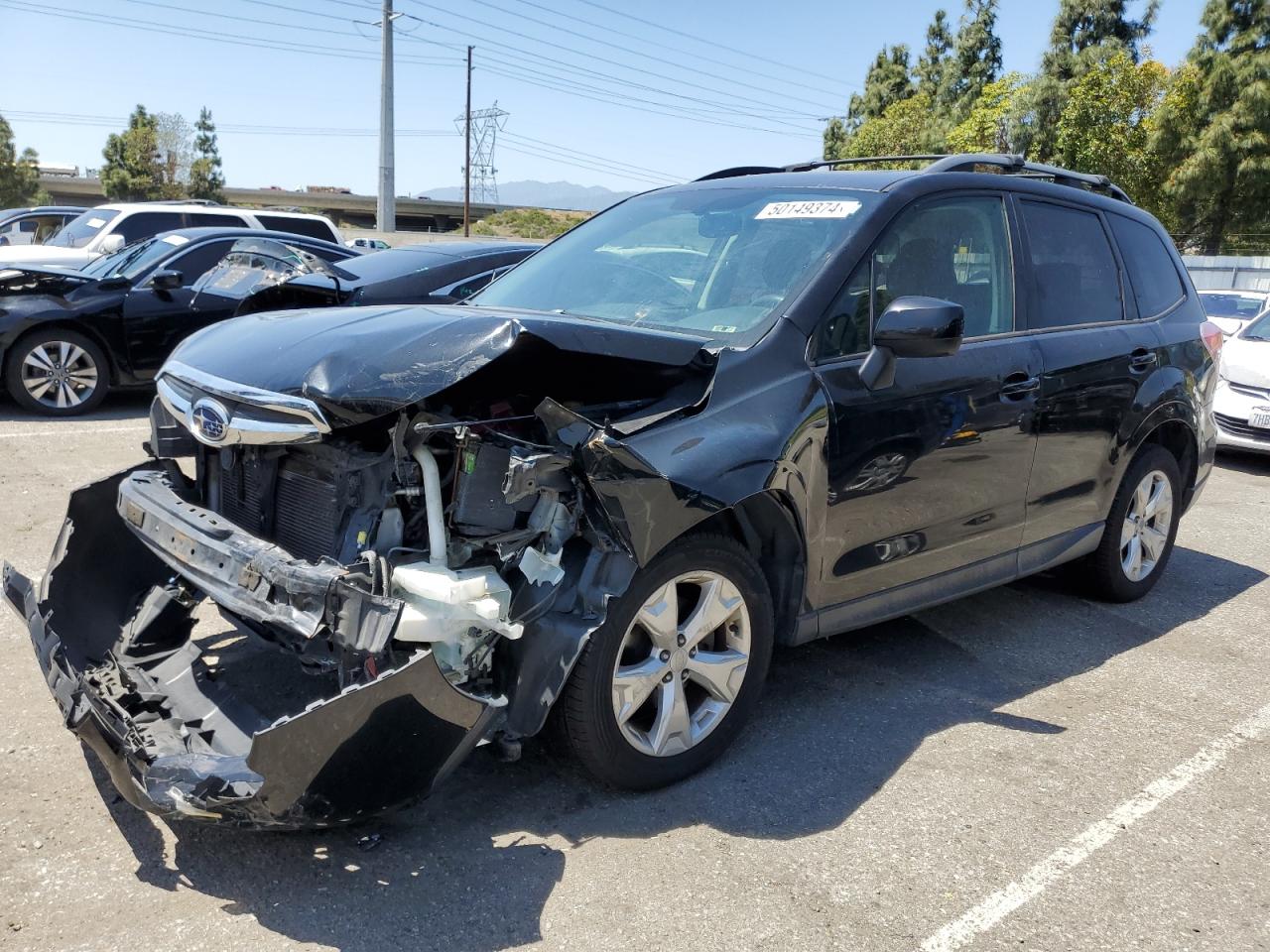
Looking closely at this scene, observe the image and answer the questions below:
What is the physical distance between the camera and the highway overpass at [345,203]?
9950 cm

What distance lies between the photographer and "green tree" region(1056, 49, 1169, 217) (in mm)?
29203

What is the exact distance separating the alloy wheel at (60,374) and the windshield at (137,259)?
35.5 inches

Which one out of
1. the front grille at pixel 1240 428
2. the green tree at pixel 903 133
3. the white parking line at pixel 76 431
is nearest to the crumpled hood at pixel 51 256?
the white parking line at pixel 76 431

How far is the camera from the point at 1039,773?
12.2ft

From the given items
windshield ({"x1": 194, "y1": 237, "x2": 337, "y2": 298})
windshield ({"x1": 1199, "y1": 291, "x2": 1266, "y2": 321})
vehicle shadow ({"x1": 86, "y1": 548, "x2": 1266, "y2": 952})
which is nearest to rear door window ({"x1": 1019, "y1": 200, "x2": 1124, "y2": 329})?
vehicle shadow ({"x1": 86, "y1": 548, "x2": 1266, "y2": 952})

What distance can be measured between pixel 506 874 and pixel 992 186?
11.0 feet

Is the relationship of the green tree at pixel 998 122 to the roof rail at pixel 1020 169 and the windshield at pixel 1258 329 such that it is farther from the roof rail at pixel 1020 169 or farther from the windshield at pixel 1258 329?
the roof rail at pixel 1020 169

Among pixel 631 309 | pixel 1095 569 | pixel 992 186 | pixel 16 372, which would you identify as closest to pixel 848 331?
pixel 631 309

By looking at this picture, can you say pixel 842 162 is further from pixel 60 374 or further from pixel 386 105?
pixel 386 105

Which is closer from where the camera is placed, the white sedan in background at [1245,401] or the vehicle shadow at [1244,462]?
the white sedan in background at [1245,401]

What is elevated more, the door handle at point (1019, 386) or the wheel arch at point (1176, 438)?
the door handle at point (1019, 386)

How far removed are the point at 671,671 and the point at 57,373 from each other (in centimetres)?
808

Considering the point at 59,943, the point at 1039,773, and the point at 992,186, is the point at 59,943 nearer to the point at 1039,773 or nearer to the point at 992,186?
the point at 1039,773

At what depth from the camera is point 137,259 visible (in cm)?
1062
